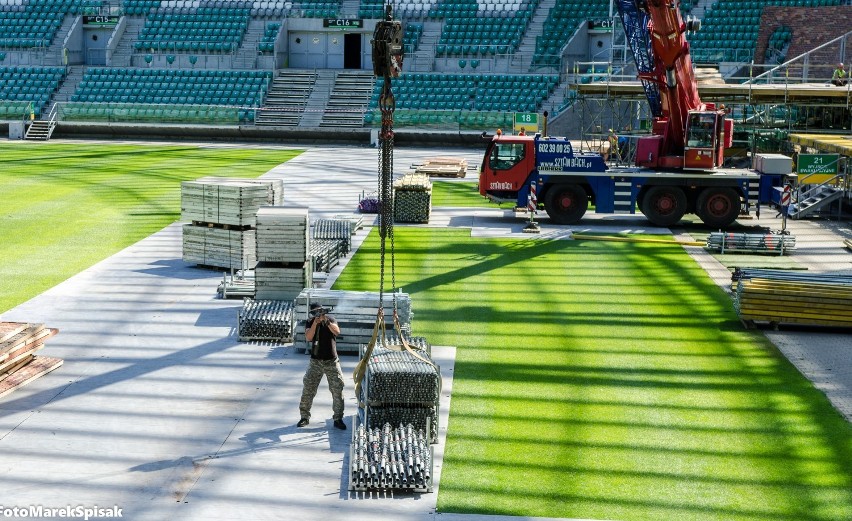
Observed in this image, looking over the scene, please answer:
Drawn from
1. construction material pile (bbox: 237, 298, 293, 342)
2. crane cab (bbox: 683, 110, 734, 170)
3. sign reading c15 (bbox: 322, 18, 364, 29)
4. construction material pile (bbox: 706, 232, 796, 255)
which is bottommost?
construction material pile (bbox: 237, 298, 293, 342)

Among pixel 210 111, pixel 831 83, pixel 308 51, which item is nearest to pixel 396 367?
pixel 831 83

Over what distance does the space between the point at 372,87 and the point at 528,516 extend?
5245 centimetres

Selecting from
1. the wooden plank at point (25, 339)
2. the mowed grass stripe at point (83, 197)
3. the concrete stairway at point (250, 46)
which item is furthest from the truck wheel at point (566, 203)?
the concrete stairway at point (250, 46)

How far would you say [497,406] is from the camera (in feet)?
53.7

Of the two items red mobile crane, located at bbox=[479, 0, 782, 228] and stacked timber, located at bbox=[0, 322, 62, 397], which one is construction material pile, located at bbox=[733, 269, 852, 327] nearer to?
red mobile crane, located at bbox=[479, 0, 782, 228]

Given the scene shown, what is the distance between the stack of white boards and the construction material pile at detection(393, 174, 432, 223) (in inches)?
461

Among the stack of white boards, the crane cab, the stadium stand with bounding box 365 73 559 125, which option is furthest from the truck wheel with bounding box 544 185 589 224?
the stadium stand with bounding box 365 73 559 125

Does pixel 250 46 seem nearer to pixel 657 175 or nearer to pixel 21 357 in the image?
pixel 657 175

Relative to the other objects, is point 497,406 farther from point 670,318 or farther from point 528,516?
point 670,318

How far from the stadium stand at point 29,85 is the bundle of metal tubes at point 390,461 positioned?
51.6 meters

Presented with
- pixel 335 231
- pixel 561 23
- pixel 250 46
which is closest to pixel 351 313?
pixel 335 231

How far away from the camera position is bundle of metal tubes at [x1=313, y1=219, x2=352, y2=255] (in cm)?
2828

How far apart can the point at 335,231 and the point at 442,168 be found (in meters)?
16.6

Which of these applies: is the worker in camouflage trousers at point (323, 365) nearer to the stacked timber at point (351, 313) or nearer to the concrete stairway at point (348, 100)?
the stacked timber at point (351, 313)
